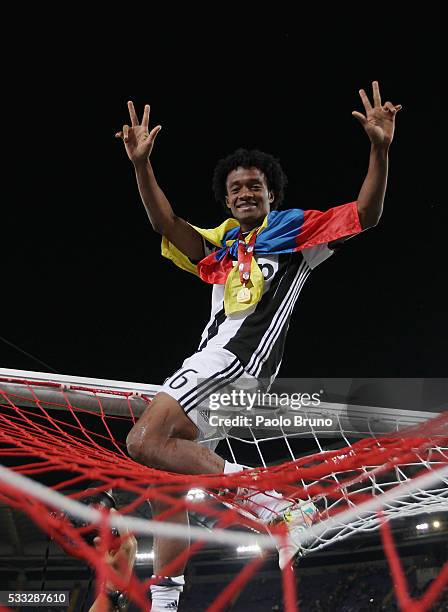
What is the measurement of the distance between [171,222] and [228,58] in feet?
11.3

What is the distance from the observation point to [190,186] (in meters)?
6.31

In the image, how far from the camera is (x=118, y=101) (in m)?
5.33

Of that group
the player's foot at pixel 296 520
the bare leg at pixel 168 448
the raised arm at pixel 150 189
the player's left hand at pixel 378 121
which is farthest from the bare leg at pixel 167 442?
the player's left hand at pixel 378 121

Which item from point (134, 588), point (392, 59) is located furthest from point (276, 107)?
point (134, 588)

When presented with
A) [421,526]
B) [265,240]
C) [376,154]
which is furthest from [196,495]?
[421,526]

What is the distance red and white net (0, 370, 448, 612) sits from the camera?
1126 millimetres

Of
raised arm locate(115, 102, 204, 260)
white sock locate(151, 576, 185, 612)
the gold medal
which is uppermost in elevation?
raised arm locate(115, 102, 204, 260)

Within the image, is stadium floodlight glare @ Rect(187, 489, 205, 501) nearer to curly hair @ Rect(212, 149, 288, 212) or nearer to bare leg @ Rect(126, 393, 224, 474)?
bare leg @ Rect(126, 393, 224, 474)

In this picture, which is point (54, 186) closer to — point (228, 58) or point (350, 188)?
point (228, 58)

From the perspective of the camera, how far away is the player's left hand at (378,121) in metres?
1.83

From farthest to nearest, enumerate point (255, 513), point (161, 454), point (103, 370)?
point (103, 370) → point (255, 513) → point (161, 454)

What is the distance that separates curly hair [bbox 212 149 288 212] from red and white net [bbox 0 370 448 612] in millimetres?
874

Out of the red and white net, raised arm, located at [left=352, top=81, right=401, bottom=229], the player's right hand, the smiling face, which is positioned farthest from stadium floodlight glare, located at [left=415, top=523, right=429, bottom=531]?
the player's right hand

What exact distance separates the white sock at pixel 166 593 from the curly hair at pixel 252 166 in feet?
4.63
